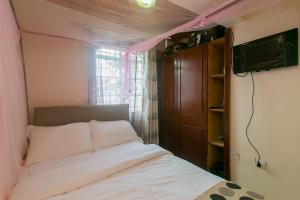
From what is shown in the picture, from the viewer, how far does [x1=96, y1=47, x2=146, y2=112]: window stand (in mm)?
2619

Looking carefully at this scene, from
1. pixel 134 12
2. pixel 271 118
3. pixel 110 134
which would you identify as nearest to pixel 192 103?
pixel 271 118

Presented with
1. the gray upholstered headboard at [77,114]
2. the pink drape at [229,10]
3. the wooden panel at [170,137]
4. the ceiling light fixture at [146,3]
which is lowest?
the wooden panel at [170,137]

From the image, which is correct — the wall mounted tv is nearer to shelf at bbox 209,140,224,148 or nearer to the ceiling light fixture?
shelf at bbox 209,140,224,148

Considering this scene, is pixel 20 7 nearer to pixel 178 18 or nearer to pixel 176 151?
pixel 178 18

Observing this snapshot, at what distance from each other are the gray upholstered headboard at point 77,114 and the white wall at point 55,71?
0.16 m

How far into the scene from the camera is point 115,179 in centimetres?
136

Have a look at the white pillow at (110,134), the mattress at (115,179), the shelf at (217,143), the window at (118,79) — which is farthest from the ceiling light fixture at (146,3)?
the shelf at (217,143)

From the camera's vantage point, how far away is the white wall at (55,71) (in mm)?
2180

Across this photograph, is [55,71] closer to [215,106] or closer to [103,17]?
[103,17]

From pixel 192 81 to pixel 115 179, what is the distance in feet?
5.32

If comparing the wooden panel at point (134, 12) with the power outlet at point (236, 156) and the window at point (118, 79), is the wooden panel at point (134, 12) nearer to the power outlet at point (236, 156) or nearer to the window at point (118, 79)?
the window at point (118, 79)

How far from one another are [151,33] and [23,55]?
1.63 m

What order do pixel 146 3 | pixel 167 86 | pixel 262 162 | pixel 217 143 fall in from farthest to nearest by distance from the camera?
1. pixel 167 86
2. pixel 217 143
3. pixel 262 162
4. pixel 146 3

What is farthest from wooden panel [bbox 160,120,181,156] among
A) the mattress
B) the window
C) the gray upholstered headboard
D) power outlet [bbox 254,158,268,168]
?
power outlet [bbox 254,158,268,168]
